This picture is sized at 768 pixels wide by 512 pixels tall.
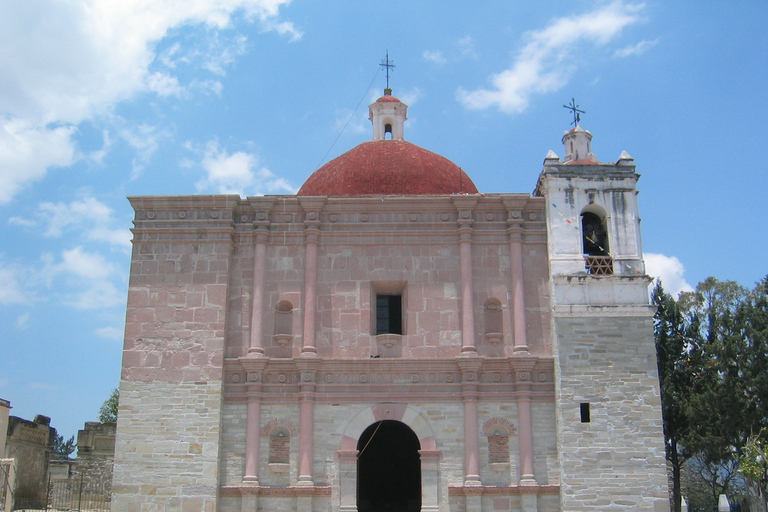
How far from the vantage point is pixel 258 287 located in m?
15.5

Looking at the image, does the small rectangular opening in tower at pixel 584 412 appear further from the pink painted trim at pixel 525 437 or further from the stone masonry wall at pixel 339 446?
the pink painted trim at pixel 525 437

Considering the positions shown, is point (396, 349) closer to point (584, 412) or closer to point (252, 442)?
point (252, 442)

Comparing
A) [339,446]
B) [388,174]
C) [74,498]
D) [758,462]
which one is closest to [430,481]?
[339,446]

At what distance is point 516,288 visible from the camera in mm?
15422

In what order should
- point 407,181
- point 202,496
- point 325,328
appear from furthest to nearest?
point 407,181 < point 325,328 < point 202,496

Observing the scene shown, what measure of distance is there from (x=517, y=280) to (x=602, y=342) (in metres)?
1.99

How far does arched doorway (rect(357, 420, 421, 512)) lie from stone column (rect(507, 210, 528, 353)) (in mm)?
4686

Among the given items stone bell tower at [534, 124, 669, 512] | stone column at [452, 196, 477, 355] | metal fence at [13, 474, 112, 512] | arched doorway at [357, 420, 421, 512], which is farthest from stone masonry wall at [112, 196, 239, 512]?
metal fence at [13, 474, 112, 512]

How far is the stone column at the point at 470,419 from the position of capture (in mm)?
14406

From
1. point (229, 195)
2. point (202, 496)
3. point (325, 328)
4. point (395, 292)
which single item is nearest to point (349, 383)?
point (325, 328)

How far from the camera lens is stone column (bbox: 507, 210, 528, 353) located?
15.2 meters

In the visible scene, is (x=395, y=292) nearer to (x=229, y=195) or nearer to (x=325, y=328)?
(x=325, y=328)

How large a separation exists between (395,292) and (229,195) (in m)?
3.87

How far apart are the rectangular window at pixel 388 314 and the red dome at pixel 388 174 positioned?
3112 millimetres
